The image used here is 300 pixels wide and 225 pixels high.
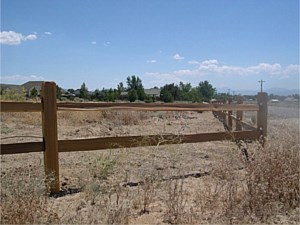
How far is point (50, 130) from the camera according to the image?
4199mm

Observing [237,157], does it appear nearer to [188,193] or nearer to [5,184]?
[188,193]

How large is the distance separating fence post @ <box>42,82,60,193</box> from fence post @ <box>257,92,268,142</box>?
3684 mm

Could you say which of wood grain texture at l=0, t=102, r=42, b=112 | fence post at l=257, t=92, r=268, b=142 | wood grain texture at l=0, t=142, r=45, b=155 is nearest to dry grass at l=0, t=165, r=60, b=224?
wood grain texture at l=0, t=142, r=45, b=155

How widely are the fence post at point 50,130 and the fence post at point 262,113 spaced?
3684mm

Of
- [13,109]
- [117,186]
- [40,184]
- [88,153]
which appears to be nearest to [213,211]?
[117,186]

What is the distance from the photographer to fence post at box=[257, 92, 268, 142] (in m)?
6.20

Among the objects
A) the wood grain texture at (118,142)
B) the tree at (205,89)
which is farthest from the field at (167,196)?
the tree at (205,89)

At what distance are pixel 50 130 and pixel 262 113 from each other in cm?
387

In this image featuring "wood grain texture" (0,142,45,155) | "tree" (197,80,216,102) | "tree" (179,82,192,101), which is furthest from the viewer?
"tree" (197,80,216,102)

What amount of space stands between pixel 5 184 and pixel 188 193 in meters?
2.16

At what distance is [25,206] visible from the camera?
9.72 feet

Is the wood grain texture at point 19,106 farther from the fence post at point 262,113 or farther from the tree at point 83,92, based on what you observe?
the tree at point 83,92

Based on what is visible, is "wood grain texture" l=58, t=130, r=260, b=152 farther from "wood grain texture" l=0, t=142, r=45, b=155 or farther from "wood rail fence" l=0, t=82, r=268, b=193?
"wood grain texture" l=0, t=142, r=45, b=155

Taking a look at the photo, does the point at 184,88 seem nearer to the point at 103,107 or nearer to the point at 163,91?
the point at 163,91
